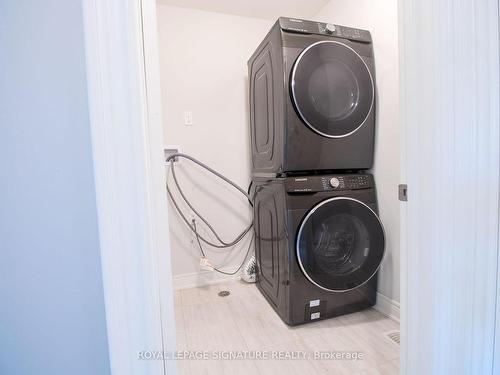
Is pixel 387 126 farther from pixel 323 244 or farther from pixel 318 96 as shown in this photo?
pixel 323 244

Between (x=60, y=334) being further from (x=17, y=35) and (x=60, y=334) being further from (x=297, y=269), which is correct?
(x=297, y=269)

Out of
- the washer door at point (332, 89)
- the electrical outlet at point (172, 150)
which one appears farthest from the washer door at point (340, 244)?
the electrical outlet at point (172, 150)

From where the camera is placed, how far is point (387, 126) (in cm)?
147

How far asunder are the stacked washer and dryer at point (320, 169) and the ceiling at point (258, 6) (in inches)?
22.5

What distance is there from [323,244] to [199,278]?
3.61ft

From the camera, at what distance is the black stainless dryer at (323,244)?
1345mm

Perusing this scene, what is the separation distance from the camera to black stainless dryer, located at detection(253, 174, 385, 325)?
1.34 m

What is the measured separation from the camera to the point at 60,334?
508 millimetres

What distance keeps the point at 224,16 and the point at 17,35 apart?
1.83 metres

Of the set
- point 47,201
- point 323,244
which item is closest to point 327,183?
point 323,244

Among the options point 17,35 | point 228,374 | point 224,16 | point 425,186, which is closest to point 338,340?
point 228,374

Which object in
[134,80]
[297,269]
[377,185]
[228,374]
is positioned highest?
[134,80]

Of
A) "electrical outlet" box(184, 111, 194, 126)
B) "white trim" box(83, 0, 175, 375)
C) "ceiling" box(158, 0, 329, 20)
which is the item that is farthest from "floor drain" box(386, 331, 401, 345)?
"ceiling" box(158, 0, 329, 20)

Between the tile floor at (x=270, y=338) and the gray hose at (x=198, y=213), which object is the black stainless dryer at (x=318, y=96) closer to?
the gray hose at (x=198, y=213)
